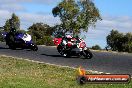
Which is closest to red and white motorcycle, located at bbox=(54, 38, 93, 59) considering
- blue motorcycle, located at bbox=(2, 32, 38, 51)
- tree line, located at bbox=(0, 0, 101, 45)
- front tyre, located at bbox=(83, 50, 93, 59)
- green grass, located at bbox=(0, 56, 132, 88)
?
front tyre, located at bbox=(83, 50, 93, 59)

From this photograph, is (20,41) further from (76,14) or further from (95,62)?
(76,14)

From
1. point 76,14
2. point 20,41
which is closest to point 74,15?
point 76,14

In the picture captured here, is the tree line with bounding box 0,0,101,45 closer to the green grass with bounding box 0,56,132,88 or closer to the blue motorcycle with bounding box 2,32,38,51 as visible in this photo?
the blue motorcycle with bounding box 2,32,38,51

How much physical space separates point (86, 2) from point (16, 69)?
5388 cm

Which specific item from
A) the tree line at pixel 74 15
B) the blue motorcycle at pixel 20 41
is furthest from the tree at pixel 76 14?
the blue motorcycle at pixel 20 41

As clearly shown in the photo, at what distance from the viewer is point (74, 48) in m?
25.4

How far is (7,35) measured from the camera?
32250 mm

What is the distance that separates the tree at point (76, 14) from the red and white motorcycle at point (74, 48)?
133ft

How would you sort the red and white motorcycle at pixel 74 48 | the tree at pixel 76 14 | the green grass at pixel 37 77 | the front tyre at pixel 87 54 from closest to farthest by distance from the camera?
1. the green grass at pixel 37 77
2. the front tyre at pixel 87 54
3. the red and white motorcycle at pixel 74 48
4. the tree at pixel 76 14

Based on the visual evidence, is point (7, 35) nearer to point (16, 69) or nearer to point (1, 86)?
point (16, 69)

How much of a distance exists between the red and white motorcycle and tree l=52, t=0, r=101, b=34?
4052 cm

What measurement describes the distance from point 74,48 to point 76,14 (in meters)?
44.0

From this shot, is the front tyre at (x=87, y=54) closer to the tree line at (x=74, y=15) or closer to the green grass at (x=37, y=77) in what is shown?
the green grass at (x=37, y=77)

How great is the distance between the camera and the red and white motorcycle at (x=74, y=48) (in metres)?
24.7
